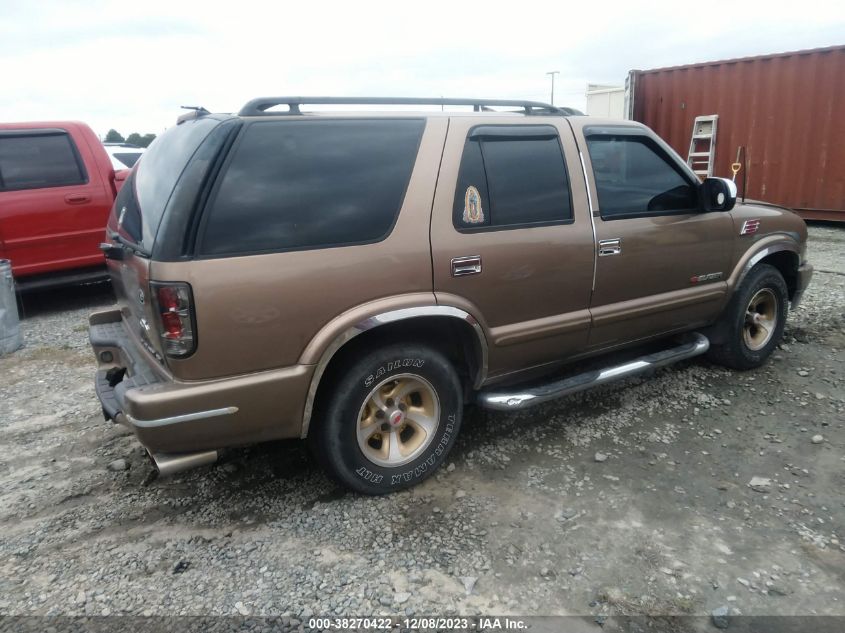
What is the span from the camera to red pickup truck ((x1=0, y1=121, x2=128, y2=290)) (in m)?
6.26

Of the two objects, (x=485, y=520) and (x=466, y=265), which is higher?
(x=466, y=265)

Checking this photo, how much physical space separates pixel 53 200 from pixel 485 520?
5.84 meters

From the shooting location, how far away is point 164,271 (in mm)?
2365

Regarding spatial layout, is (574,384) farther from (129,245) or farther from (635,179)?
(129,245)

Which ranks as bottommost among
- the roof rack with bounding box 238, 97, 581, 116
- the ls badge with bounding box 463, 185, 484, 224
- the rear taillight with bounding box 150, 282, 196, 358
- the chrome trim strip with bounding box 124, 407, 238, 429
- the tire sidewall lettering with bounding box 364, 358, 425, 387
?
the chrome trim strip with bounding box 124, 407, 238, 429

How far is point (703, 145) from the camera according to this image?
38.2 ft

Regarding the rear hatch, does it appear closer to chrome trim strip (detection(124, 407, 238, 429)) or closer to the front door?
chrome trim strip (detection(124, 407, 238, 429))

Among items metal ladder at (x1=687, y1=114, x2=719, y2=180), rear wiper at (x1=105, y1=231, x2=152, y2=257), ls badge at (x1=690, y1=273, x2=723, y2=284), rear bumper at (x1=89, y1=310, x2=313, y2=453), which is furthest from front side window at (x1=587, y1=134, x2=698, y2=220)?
metal ladder at (x1=687, y1=114, x2=719, y2=180)

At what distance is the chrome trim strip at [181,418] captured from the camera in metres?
2.42

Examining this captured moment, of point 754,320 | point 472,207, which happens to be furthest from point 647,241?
point 754,320

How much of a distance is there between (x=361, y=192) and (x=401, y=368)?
82cm

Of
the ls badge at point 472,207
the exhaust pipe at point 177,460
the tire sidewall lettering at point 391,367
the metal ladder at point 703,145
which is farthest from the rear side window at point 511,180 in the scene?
the metal ladder at point 703,145

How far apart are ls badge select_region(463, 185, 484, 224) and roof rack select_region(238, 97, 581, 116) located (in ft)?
1.69

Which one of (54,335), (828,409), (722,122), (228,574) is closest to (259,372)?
(228,574)
